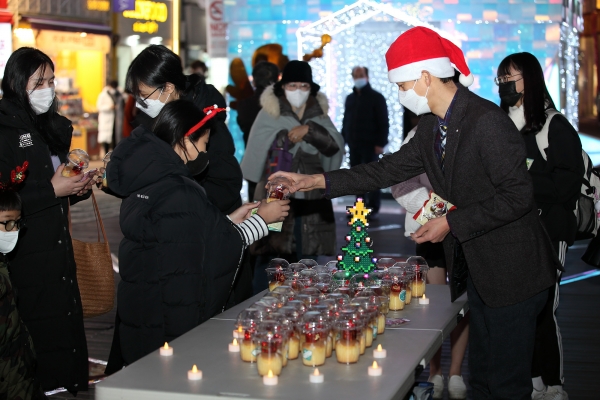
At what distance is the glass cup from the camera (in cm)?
436

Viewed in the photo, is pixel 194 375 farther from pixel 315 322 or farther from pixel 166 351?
pixel 315 322

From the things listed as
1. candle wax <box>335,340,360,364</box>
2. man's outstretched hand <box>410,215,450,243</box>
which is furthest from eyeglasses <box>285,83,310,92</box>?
candle wax <box>335,340,360,364</box>

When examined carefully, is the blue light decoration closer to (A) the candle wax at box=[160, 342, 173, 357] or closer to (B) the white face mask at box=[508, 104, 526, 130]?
(B) the white face mask at box=[508, 104, 526, 130]

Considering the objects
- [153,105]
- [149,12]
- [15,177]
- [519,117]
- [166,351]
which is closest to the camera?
[166,351]

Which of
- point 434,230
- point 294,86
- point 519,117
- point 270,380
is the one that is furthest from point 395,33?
point 270,380

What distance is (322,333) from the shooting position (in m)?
2.86

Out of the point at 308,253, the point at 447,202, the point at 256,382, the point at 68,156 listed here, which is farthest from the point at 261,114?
the point at 256,382

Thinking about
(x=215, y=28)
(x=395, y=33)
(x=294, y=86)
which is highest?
(x=215, y=28)

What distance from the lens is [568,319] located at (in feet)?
22.7

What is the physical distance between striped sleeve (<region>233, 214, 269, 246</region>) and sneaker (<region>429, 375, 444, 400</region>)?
1.87 metres

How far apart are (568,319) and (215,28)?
8241mm

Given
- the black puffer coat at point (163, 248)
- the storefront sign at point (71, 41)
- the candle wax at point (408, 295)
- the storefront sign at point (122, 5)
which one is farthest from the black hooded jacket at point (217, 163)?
the storefront sign at point (122, 5)

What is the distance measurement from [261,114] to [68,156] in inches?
101

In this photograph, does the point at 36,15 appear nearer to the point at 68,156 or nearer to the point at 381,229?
the point at 381,229
